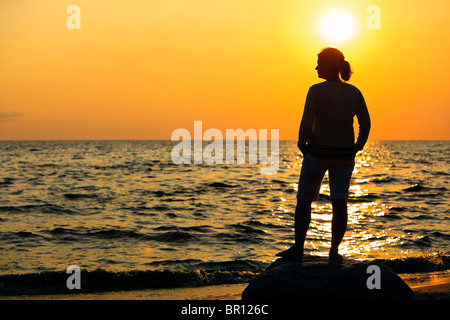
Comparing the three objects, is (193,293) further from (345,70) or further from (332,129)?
(345,70)

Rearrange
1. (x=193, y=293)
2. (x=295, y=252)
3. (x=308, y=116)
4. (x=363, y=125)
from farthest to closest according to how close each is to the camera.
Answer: (x=193, y=293), (x=295, y=252), (x=363, y=125), (x=308, y=116)

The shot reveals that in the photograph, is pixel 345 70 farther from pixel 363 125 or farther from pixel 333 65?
pixel 363 125

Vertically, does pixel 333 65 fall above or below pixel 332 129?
above

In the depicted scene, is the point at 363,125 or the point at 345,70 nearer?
the point at 345,70

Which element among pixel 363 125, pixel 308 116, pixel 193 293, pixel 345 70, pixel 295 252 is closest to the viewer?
pixel 308 116

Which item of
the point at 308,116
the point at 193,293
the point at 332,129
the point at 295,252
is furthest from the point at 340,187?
the point at 193,293

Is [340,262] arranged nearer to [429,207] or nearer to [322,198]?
[429,207]

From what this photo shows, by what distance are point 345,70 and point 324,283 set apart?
2.44m

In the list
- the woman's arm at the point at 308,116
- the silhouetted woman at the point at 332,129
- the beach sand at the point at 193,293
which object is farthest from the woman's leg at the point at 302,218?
the beach sand at the point at 193,293

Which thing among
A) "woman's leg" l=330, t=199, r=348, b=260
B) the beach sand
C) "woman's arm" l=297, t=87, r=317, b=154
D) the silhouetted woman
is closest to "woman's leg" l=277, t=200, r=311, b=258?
the silhouetted woman

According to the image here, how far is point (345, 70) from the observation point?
5.73 meters

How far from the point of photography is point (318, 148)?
570 cm

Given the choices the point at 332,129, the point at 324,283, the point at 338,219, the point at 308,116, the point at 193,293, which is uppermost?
the point at 308,116
